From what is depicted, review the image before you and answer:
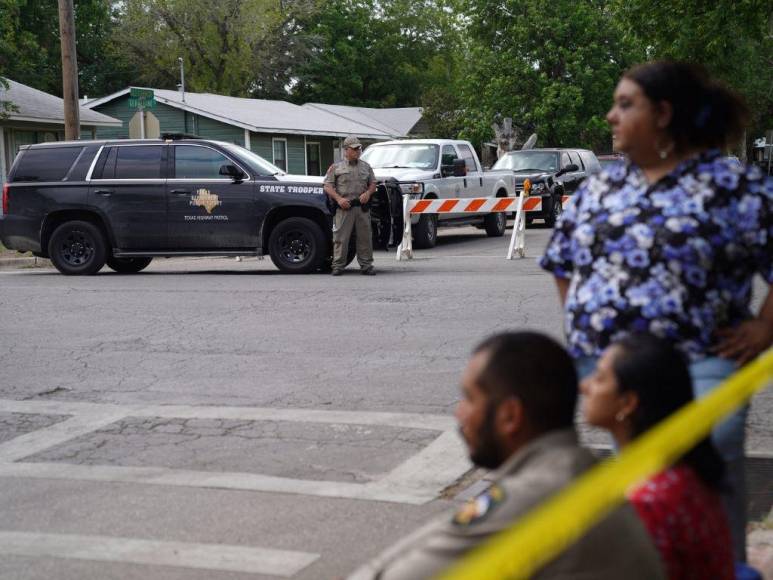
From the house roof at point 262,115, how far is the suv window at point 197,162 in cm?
2487

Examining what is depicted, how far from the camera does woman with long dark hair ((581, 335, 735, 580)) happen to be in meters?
2.78

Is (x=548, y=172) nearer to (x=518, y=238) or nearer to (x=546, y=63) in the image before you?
(x=518, y=238)

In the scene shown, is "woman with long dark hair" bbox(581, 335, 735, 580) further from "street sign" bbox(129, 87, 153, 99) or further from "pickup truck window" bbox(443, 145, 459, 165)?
"street sign" bbox(129, 87, 153, 99)

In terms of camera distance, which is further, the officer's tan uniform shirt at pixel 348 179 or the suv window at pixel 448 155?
the suv window at pixel 448 155

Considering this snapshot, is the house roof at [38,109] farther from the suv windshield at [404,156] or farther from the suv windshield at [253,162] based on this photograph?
the suv windshield at [253,162]

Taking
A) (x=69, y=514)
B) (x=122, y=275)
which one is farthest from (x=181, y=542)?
(x=122, y=275)

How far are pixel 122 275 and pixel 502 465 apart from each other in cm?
1473

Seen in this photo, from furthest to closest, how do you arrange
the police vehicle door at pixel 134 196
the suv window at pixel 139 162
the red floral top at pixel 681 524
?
the suv window at pixel 139 162 → the police vehicle door at pixel 134 196 → the red floral top at pixel 681 524

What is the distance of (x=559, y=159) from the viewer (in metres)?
29.1

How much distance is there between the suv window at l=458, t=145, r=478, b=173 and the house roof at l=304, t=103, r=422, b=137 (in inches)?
1311

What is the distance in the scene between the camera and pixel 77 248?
17047 mm

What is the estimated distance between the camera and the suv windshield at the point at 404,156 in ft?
71.4

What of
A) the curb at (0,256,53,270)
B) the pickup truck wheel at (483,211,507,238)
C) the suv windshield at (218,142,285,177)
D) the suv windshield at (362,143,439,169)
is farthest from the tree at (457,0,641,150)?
the suv windshield at (218,142,285,177)

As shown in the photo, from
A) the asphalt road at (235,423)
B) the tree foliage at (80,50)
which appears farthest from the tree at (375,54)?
the asphalt road at (235,423)
